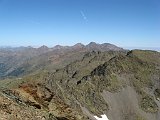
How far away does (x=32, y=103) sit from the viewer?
2869cm

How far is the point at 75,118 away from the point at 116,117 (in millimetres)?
172407

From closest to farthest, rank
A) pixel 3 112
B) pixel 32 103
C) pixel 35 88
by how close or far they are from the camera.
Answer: pixel 3 112 → pixel 32 103 → pixel 35 88

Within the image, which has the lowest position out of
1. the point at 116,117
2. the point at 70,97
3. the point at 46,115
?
the point at 116,117

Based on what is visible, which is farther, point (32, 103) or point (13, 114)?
point (32, 103)

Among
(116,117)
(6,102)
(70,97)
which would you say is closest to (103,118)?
(116,117)

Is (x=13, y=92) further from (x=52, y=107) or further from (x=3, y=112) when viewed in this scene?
(x=3, y=112)

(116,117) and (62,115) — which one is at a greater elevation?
(62,115)

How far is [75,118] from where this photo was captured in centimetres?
3169

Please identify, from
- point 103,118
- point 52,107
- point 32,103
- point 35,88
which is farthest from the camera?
point 103,118

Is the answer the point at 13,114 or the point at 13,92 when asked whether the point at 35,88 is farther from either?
the point at 13,114

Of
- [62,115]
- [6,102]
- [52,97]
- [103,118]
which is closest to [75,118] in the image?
[62,115]

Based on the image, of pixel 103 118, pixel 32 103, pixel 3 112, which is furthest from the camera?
pixel 103 118

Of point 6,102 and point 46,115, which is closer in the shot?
point 6,102

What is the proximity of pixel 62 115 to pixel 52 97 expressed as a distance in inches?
253
